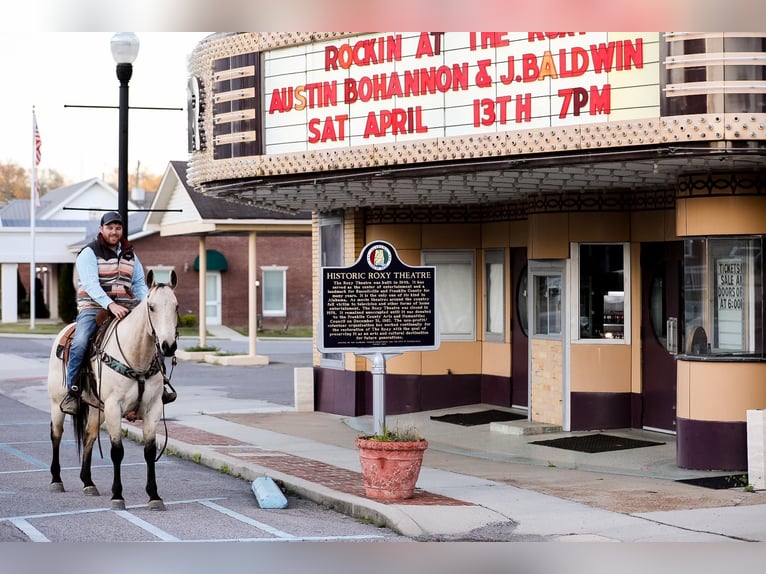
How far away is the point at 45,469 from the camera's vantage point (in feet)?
46.8

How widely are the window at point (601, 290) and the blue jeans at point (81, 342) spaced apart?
7429 millimetres

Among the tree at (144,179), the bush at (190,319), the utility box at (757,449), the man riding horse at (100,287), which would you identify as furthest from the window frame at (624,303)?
the tree at (144,179)

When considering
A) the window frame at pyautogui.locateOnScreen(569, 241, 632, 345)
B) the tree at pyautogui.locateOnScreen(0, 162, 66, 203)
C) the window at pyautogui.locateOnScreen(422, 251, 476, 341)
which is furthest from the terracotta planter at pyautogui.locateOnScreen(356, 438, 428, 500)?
the tree at pyautogui.locateOnScreen(0, 162, 66, 203)

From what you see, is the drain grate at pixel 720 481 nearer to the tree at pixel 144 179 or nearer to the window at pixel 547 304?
the window at pixel 547 304

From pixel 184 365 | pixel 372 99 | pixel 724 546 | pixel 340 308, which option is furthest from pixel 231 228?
pixel 724 546

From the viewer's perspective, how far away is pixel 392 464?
11500mm

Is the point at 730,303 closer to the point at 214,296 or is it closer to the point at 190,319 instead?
the point at 190,319

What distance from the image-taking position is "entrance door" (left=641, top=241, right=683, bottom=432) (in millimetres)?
16125

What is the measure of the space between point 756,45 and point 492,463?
567 cm

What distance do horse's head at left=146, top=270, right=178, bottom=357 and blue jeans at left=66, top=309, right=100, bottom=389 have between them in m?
1.23

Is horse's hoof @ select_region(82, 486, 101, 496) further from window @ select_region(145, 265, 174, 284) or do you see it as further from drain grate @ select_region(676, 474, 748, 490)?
window @ select_region(145, 265, 174, 284)

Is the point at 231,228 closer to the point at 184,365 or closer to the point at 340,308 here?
the point at 184,365

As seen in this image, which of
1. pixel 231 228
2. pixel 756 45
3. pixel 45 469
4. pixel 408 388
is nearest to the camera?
pixel 756 45

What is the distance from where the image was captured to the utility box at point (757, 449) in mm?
12414
